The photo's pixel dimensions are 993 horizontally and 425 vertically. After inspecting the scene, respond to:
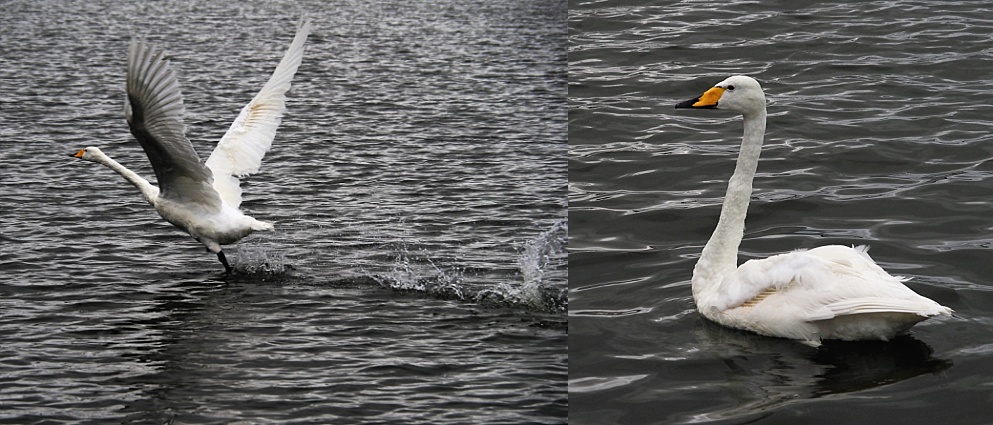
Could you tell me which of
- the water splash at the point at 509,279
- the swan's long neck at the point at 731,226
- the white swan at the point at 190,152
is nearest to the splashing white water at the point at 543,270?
the water splash at the point at 509,279

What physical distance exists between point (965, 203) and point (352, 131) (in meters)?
8.52

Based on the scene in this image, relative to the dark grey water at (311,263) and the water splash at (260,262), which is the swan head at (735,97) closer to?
the dark grey water at (311,263)

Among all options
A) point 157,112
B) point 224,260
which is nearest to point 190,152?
point 157,112

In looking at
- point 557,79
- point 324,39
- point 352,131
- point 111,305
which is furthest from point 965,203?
point 324,39

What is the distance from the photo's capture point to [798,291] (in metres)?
7.07

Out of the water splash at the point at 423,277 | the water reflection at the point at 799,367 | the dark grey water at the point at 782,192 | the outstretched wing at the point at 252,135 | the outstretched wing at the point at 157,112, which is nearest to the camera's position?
the water reflection at the point at 799,367

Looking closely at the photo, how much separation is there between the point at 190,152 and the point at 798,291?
4.81 metres

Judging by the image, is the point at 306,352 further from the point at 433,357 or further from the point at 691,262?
the point at 691,262

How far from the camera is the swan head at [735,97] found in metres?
7.80

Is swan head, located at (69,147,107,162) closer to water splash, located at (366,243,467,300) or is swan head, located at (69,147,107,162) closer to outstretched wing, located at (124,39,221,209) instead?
outstretched wing, located at (124,39,221,209)

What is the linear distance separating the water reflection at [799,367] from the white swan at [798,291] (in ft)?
0.27

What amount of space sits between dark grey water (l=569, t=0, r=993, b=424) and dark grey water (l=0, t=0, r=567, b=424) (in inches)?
23.7

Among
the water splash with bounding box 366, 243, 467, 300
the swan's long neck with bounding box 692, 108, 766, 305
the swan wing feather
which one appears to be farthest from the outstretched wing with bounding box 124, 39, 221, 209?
the swan wing feather

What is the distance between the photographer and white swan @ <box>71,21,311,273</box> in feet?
29.3
